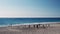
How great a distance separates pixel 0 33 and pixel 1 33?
77 mm

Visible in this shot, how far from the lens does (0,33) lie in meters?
7.89

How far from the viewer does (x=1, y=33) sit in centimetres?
788
